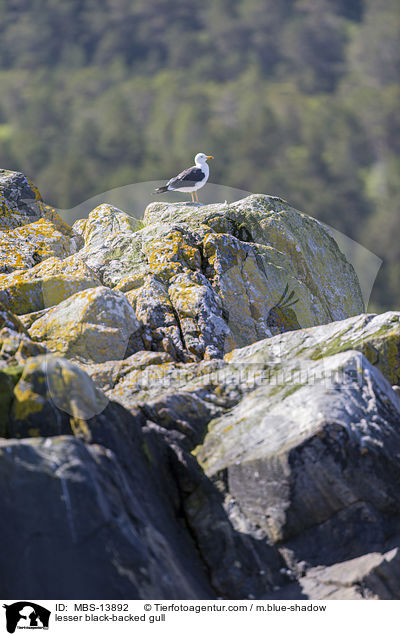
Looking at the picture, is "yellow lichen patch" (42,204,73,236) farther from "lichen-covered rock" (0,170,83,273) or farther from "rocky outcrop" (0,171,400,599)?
"rocky outcrop" (0,171,400,599)

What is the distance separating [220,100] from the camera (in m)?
136

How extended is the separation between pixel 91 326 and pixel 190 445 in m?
2.05

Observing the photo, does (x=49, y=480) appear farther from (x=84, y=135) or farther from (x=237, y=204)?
(x=84, y=135)

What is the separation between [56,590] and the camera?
4469 millimetres

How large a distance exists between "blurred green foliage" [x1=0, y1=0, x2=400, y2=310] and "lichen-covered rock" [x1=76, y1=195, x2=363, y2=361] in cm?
5096

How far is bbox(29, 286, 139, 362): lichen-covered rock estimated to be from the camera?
25.0 ft

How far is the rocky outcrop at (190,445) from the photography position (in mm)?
4645

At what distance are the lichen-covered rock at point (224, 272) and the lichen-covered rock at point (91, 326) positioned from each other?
396 millimetres

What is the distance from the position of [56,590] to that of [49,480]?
648mm
